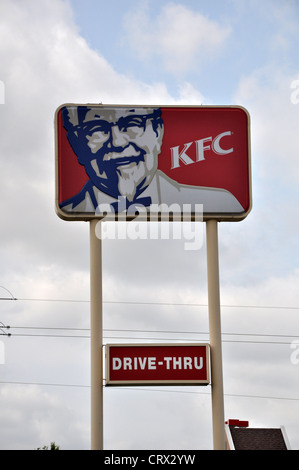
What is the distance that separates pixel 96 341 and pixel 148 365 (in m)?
1.22

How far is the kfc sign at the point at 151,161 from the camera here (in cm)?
1948

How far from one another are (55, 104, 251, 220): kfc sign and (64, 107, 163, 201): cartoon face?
2cm

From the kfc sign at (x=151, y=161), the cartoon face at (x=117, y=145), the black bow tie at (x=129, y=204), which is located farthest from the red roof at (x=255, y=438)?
the cartoon face at (x=117, y=145)

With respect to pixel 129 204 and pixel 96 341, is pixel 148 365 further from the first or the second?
pixel 129 204

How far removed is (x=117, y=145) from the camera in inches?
776

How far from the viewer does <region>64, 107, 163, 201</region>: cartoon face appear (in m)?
19.6

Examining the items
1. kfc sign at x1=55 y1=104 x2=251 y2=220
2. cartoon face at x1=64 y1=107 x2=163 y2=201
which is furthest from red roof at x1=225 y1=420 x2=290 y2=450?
cartoon face at x1=64 y1=107 x2=163 y2=201

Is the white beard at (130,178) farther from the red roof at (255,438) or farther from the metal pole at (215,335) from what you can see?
the red roof at (255,438)

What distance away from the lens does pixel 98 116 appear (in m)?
19.7

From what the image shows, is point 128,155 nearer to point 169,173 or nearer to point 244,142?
point 169,173

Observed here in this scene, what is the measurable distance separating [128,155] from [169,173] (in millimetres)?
1001

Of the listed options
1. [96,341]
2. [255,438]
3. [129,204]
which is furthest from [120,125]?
[255,438]

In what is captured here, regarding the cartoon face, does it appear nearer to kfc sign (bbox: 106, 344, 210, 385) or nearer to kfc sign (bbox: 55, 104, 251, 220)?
kfc sign (bbox: 55, 104, 251, 220)
